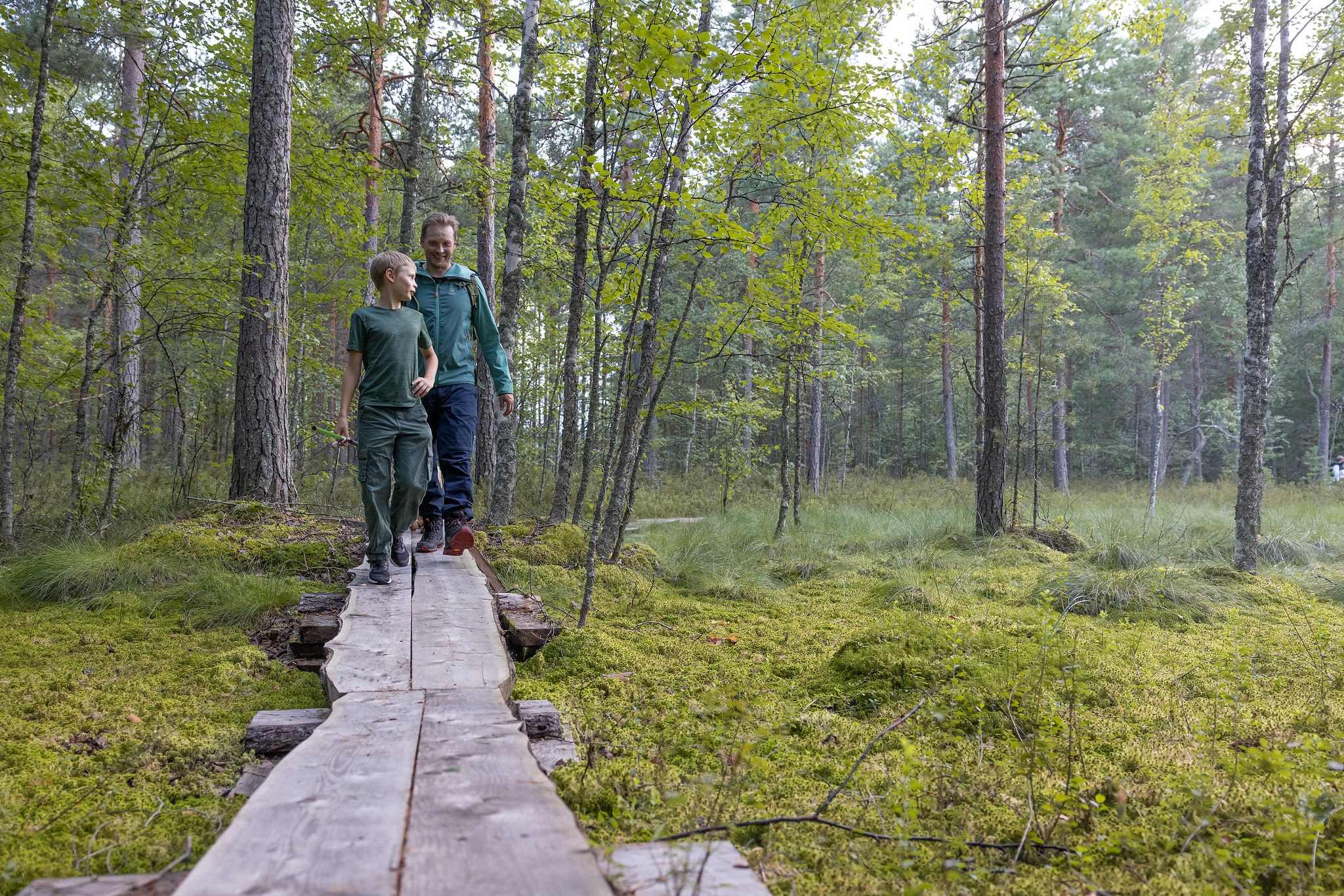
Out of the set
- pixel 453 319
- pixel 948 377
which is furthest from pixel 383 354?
pixel 948 377

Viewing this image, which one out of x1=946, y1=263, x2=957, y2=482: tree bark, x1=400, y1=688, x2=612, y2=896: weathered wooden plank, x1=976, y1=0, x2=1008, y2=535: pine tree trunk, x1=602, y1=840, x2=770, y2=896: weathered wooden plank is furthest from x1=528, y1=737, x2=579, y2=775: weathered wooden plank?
x1=946, y1=263, x2=957, y2=482: tree bark

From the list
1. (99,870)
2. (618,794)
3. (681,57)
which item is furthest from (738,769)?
(681,57)

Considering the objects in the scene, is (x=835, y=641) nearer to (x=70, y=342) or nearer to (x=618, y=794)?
(x=618, y=794)

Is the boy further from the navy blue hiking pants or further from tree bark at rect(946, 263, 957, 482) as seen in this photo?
tree bark at rect(946, 263, 957, 482)

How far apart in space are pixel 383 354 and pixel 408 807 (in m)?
3.19

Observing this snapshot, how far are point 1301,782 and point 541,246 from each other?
1331cm

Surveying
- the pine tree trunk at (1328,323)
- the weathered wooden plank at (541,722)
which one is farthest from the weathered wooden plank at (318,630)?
the pine tree trunk at (1328,323)

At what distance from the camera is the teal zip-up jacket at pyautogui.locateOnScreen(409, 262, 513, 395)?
4.91 m

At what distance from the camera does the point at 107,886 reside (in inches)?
55.9

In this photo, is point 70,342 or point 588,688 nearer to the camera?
point 588,688

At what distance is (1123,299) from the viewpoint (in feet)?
88.9

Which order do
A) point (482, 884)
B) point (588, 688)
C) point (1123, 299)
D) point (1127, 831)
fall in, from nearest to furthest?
1. point (482, 884)
2. point (1127, 831)
3. point (588, 688)
4. point (1123, 299)

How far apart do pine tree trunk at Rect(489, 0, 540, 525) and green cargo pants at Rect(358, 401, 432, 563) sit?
2559mm

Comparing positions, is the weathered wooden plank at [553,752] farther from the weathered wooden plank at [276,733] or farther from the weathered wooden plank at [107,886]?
the weathered wooden plank at [107,886]
